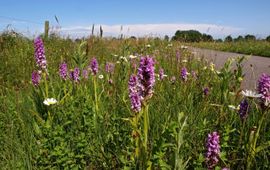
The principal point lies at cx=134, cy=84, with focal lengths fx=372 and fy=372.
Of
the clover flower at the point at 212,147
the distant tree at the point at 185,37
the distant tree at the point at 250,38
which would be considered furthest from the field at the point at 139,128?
the distant tree at the point at 250,38

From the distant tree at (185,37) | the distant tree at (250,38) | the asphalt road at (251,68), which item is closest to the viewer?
the asphalt road at (251,68)

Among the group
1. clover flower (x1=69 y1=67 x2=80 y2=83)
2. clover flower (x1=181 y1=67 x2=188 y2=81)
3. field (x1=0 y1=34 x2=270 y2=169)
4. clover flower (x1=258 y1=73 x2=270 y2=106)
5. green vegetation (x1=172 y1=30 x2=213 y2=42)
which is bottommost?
field (x1=0 y1=34 x2=270 y2=169)

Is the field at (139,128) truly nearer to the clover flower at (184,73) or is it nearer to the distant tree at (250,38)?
the clover flower at (184,73)

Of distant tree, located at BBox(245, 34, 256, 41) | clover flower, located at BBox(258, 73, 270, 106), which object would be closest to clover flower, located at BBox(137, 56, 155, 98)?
clover flower, located at BBox(258, 73, 270, 106)

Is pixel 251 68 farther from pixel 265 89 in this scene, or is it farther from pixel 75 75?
pixel 265 89

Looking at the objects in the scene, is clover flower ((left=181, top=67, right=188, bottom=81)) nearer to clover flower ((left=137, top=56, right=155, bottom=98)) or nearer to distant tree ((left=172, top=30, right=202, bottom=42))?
clover flower ((left=137, top=56, right=155, bottom=98))

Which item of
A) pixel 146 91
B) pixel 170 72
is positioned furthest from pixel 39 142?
pixel 170 72

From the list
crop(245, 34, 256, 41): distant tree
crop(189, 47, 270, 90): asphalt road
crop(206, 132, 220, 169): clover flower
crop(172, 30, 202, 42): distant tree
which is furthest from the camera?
crop(245, 34, 256, 41): distant tree

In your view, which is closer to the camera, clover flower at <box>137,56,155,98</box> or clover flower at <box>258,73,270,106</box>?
clover flower at <box>137,56,155,98</box>

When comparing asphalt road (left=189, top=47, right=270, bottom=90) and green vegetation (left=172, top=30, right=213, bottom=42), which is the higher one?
green vegetation (left=172, top=30, right=213, bottom=42)

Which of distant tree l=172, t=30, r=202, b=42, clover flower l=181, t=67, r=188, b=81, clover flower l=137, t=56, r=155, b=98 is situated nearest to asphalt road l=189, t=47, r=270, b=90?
clover flower l=181, t=67, r=188, b=81

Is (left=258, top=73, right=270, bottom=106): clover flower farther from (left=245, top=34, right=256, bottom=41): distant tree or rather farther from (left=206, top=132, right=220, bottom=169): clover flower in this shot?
(left=245, top=34, right=256, bottom=41): distant tree

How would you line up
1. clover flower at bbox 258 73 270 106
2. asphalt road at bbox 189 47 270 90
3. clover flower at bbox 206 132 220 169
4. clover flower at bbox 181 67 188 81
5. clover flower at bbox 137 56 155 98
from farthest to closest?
asphalt road at bbox 189 47 270 90 < clover flower at bbox 181 67 188 81 < clover flower at bbox 258 73 270 106 < clover flower at bbox 137 56 155 98 < clover flower at bbox 206 132 220 169

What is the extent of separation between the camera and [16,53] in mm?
9297
